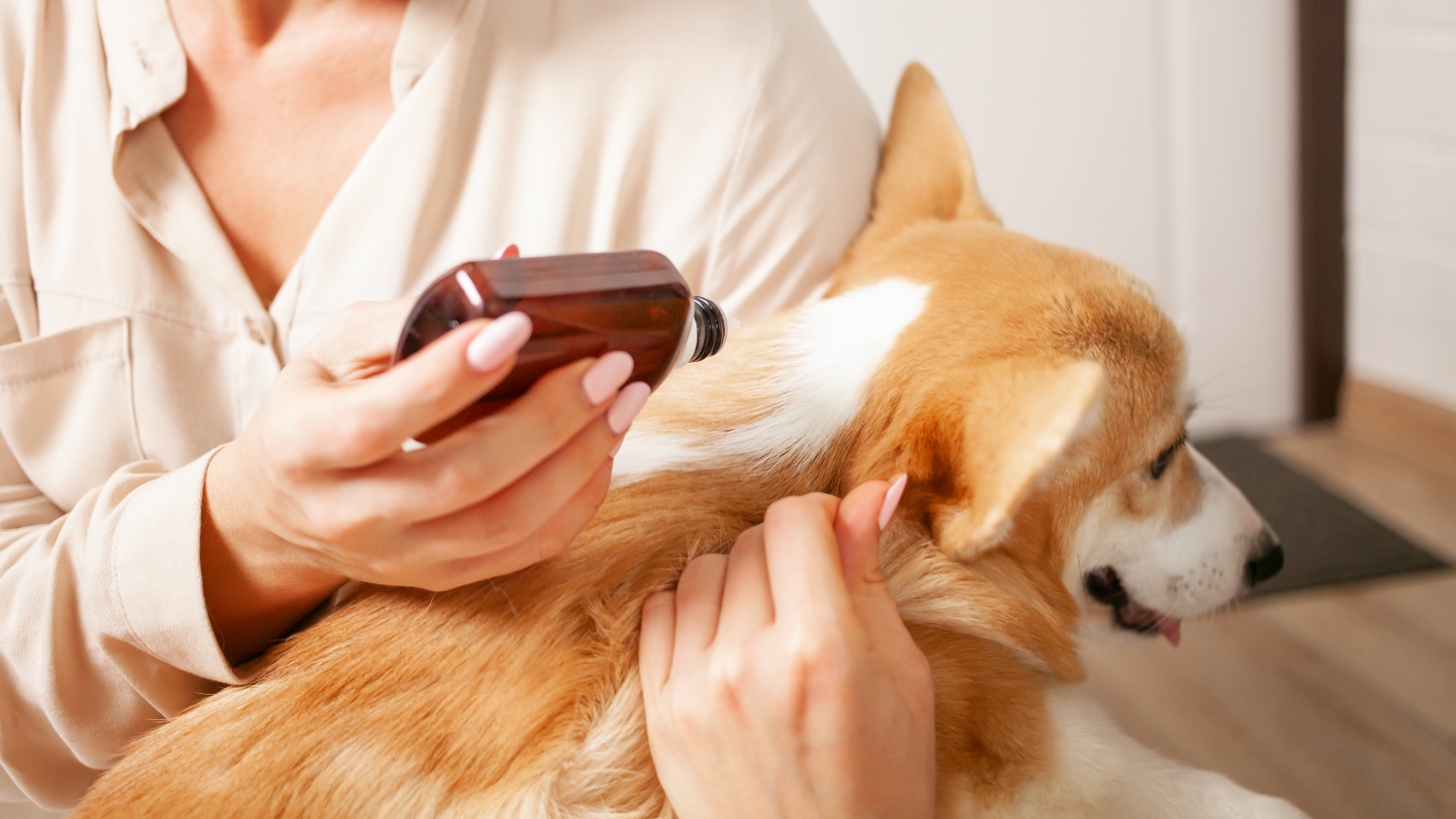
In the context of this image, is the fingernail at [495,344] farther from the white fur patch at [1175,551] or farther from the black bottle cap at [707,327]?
the white fur patch at [1175,551]

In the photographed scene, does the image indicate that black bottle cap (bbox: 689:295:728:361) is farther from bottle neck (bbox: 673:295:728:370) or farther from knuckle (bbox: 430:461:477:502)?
knuckle (bbox: 430:461:477:502)

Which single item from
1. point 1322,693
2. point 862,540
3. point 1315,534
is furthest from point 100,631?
point 1315,534

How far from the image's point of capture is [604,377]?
1.80ft

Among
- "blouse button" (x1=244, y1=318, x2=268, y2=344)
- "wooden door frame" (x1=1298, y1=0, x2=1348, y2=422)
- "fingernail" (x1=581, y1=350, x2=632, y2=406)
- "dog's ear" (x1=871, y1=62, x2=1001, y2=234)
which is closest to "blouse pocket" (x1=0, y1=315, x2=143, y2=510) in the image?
"blouse button" (x1=244, y1=318, x2=268, y2=344)

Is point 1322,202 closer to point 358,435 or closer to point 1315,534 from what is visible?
point 1315,534

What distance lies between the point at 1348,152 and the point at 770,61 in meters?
1.96

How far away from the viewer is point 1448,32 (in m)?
1.99

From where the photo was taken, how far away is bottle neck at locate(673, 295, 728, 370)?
640mm

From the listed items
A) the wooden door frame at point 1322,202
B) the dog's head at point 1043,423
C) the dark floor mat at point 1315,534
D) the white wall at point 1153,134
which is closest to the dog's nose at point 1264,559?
the dog's head at point 1043,423

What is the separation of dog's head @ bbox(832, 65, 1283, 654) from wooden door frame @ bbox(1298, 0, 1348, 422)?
1.75 meters

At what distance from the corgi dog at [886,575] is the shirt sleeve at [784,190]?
0.11m

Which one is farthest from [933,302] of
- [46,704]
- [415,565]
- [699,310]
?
[46,704]

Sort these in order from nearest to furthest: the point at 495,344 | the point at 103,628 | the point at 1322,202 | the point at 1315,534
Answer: the point at 495,344
the point at 103,628
the point at 1315,534
the point at 1322,202

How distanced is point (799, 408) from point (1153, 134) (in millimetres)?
2058
